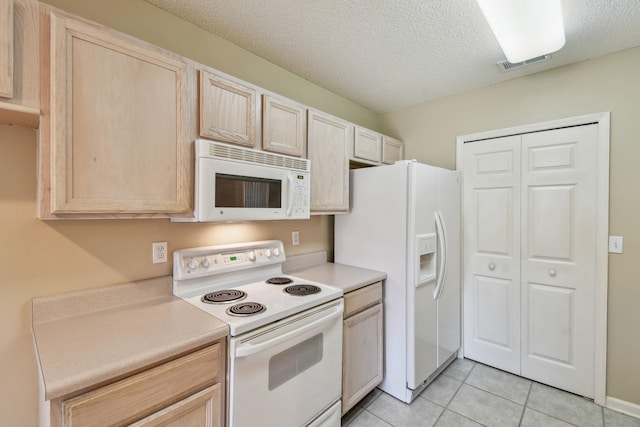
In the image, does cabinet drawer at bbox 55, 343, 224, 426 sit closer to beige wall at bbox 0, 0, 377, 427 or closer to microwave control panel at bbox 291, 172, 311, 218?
beige wall at bbox 0, 0, 377, 427

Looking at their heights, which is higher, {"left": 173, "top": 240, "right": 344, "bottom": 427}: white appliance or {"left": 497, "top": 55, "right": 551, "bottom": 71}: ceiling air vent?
{"left": 497, "top": 55, "right": 551, "bottom": 71}: ceiling air vent

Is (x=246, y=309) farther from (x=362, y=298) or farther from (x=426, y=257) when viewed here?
(x=426, y=257)

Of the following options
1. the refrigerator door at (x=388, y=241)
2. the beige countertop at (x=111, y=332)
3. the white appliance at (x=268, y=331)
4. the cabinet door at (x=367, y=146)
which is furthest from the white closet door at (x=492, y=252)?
the beige countertop at (x=111, y=332)

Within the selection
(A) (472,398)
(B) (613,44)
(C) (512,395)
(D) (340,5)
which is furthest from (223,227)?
(B) (613,44)

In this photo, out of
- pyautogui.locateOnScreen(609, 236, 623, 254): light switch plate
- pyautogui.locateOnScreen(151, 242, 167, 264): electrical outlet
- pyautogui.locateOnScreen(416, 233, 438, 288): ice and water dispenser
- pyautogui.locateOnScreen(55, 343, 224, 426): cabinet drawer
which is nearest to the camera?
pyautogui.locateOnScreen(55, 343, 224, 426): cabinet drawer

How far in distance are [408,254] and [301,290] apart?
2.77 feet

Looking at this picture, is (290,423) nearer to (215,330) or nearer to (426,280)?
(215,330)

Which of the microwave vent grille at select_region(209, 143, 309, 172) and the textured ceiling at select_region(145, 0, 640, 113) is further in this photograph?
the textured ceiling at select_region(145, 0, 640, 113)

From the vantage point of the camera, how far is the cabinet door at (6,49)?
939mm

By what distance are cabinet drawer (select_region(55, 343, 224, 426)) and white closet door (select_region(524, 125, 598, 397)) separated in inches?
96.3

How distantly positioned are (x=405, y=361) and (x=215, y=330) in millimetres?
1503

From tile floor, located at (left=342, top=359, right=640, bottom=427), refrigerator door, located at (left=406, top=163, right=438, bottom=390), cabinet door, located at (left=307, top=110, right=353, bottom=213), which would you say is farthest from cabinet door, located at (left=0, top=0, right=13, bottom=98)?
tile floor, located at (left=342, top=359, right=640, bottom=427)

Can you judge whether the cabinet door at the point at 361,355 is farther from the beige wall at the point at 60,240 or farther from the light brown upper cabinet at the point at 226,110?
the light brown upper cabinet at the point at 226,110

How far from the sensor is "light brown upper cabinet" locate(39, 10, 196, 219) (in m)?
1.04
